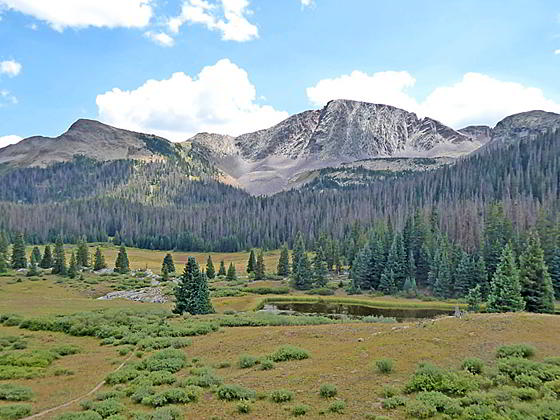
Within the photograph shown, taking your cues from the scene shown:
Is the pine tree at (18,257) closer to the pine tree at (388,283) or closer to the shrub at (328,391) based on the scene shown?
the pine tree at (388,283)

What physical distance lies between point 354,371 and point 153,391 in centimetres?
971

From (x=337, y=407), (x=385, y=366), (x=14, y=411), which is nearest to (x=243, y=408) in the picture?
(x=337, y=407)

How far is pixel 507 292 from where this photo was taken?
45438 mm

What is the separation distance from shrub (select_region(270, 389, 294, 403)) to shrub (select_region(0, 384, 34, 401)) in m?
12.6

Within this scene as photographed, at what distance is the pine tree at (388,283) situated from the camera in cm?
8550

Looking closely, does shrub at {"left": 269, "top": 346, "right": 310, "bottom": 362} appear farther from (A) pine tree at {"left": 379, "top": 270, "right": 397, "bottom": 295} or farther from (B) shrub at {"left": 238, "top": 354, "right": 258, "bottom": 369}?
(A) pine tree at {"left": 379, "top": 270, "right": 397, "bottom": 295}

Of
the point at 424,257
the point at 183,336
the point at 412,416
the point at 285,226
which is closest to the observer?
the point at 412,416

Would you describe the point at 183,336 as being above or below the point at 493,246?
below

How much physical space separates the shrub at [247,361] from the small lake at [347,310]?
1693 inches

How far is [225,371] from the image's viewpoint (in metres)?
22.5

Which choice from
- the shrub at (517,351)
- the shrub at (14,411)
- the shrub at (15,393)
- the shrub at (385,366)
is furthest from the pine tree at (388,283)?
the shrub at (14,411)

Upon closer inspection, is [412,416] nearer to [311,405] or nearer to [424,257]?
[311,405]

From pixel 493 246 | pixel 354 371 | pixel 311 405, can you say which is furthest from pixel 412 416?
pixel 493 246

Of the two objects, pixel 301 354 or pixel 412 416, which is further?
pixel 301 354
